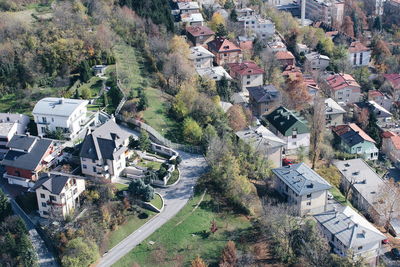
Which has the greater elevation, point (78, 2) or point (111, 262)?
point (78, 2)

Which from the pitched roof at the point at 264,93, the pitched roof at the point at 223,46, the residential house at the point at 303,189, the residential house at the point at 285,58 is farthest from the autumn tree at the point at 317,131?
the pitched roof at the point at 223,46

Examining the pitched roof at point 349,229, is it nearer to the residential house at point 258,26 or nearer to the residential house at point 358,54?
the residential house at point 258,26

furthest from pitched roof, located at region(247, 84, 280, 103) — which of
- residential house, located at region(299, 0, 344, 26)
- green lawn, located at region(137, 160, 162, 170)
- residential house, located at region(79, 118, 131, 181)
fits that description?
residential house, located at region(299, 0, 344, 26)

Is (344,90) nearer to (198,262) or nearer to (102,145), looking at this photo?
(102,145)

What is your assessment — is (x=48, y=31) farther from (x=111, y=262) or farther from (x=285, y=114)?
(x=111, y=262)

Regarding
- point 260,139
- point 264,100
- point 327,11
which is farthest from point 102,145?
point 327,11

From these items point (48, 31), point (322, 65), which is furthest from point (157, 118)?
point (322, 65)
